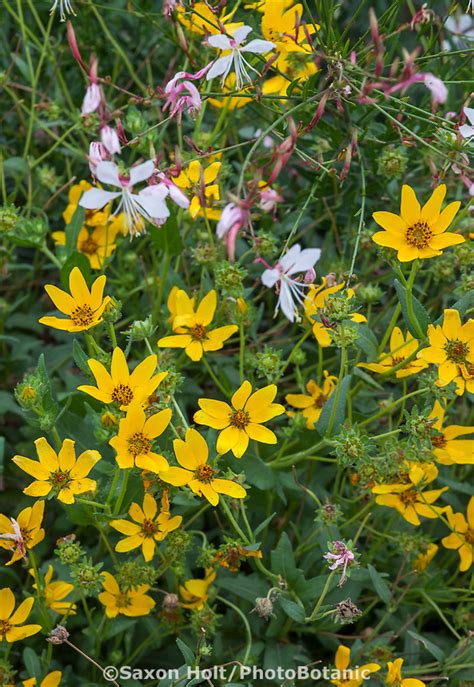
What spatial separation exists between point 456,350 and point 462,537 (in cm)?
36

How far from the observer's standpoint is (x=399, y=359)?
1154mm

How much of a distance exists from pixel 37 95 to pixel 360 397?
91cm

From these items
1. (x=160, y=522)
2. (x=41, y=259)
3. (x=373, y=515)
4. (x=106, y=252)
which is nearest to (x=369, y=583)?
(x=373, y=515)

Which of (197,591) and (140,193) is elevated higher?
(140,193)

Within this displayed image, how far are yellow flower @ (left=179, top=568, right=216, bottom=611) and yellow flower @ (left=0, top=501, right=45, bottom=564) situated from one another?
0.74 ft

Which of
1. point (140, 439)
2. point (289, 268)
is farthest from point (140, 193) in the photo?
point (140, 439)

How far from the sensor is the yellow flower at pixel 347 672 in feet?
3.54

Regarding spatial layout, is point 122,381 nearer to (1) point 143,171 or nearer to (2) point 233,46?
(1) point 143,171

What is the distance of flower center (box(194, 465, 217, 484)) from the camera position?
0.99 meters

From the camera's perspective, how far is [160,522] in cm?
103

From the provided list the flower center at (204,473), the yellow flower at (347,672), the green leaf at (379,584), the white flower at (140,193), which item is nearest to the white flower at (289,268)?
the white flower at (140,193)

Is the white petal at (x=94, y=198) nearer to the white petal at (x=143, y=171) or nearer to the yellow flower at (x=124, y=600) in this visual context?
the white petal at (x=143, y=171)

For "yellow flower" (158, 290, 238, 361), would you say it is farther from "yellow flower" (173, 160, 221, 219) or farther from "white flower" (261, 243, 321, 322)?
"white flower" (261, 243, 321, 322)

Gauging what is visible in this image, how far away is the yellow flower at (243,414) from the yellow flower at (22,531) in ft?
0.82
